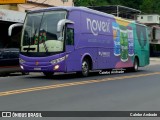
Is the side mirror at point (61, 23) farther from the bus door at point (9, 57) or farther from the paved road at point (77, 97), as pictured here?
the bus door at point (9, 57)

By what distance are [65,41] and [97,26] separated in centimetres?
384

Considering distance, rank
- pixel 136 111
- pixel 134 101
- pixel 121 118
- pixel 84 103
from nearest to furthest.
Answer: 1. pixel 121 118
2. pixel 136 111
3. pixel 84 103
4. pixel 134 101

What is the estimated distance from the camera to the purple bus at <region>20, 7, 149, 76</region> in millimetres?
17766

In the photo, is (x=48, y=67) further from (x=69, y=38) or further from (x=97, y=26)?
(x=97, y=26)

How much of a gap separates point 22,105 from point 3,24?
1453 cm

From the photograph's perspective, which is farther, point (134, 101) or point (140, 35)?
point (140, 35)

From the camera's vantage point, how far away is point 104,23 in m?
22.2

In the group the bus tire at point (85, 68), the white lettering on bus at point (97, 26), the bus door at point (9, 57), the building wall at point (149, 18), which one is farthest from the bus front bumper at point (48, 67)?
the building wall at point (149, 18)

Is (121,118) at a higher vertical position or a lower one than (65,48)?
lower

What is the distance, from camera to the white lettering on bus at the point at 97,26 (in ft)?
66.5

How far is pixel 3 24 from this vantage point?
2428 centimetres

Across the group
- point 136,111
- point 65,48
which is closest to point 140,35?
point 65,48

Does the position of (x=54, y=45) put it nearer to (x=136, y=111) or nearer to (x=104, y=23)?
(x=104, y=23)

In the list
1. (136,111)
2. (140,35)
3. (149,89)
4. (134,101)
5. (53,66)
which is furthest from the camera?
(140,35)
